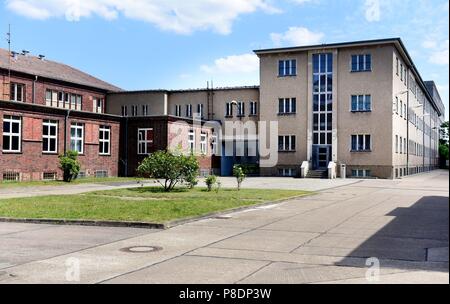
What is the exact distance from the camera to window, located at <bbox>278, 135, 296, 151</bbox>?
48.6 metres

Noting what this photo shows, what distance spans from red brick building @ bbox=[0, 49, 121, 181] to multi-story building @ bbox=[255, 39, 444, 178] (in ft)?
53.1

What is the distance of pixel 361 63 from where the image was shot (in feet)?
152

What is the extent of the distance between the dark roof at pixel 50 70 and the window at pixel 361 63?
2537 centimetres

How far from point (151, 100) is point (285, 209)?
3892 centimetres

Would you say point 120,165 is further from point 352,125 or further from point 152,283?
point 152,283

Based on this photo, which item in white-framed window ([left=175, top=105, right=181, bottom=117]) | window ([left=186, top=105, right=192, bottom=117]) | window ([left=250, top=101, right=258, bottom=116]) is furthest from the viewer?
white-framed window ([left=175, top=105, right=181, bottom=117])

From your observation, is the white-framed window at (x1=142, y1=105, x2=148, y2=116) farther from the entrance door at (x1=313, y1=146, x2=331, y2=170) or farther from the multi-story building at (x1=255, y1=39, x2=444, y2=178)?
the entrance door at (x1=313, y1=146, x2=331, y2=170)

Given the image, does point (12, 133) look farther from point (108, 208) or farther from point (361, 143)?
point (361, 143)

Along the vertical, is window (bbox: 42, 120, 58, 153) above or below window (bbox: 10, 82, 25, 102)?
below

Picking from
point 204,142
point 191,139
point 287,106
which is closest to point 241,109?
point 287,106

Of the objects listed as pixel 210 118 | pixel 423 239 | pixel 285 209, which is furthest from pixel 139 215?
pixel 210 118

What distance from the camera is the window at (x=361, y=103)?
4591 cm

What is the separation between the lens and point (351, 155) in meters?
Answer: 46.2

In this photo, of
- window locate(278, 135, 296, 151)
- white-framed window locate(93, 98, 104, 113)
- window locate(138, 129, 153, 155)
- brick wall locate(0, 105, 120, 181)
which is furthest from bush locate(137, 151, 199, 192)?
white-framed window locate(93, 98, 104, 113)
